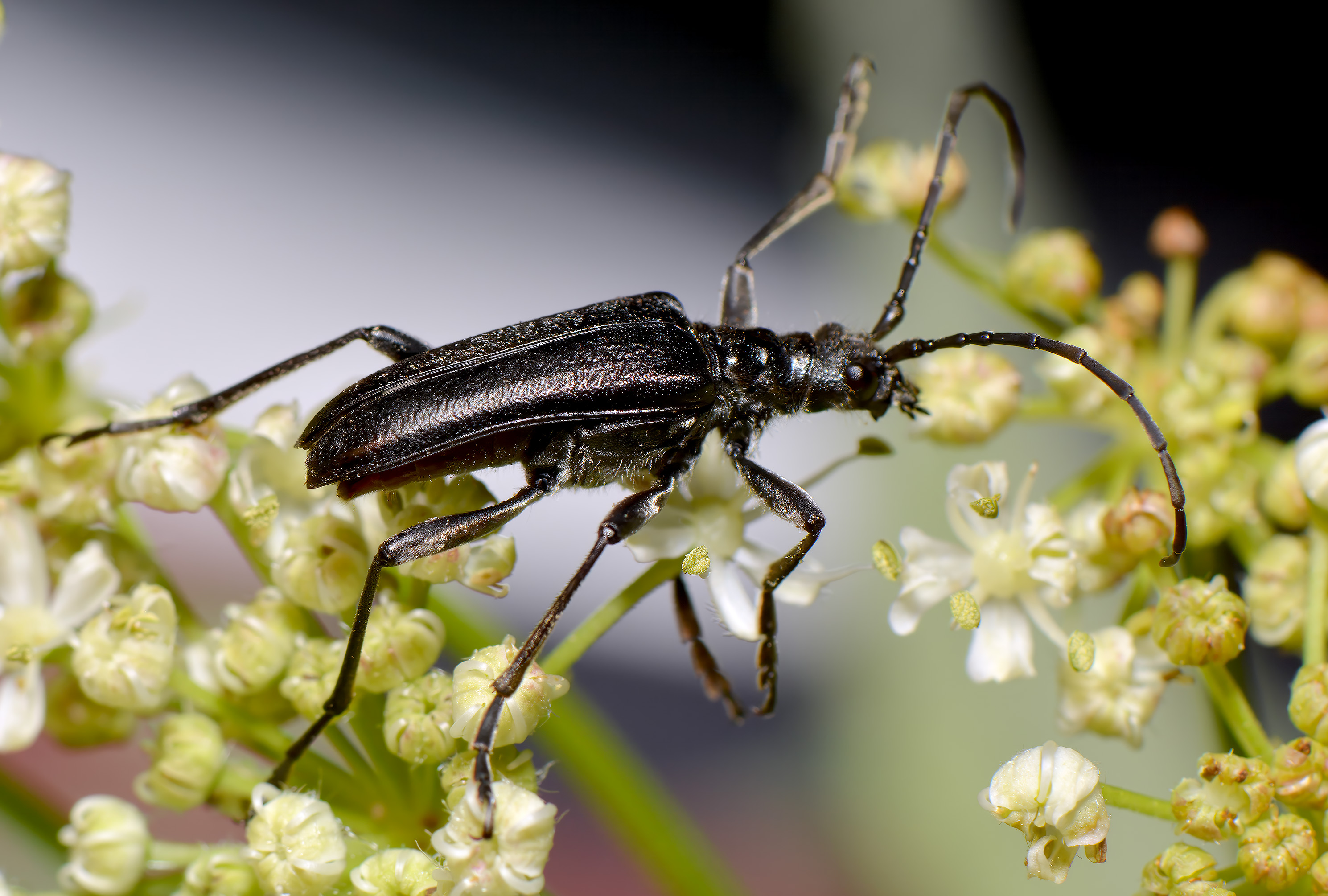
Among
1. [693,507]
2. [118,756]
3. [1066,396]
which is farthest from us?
[118,756]

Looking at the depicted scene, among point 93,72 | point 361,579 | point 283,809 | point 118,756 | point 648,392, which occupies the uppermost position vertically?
point 93,72

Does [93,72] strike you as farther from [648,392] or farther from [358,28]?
[648,392]

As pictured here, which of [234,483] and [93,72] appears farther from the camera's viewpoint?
[93,72]

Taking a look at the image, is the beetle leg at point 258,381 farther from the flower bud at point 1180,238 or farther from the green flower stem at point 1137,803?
the flower bud at point 1180,238

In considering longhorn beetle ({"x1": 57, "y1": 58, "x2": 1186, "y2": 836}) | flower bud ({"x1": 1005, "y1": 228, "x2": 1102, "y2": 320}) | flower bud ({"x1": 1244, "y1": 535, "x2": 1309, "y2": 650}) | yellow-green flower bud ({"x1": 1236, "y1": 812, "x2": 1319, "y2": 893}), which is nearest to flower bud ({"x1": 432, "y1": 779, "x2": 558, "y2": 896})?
longhorn beetle ({"x1": 57, "y1": 58, "x2": 1186, "y2": 836})

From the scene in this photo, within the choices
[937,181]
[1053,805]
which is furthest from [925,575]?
[937,181]

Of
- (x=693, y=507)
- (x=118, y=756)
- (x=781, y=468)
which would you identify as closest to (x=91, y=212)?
(x=118, y=756)

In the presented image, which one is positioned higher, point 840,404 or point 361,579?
point 840,404

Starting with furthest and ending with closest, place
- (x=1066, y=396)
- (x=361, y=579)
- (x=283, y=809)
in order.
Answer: (x=1066, y=396), (x=361, y=579), (x=283, y=809)
